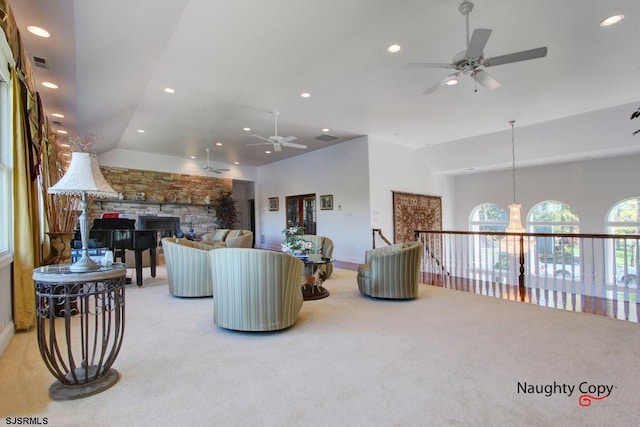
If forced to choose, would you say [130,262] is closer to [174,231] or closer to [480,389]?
[174,231]

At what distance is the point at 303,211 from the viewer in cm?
996

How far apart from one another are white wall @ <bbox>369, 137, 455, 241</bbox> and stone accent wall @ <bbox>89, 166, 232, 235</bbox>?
19.4ft

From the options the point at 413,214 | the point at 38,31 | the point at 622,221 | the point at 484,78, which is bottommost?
the point at 622,221

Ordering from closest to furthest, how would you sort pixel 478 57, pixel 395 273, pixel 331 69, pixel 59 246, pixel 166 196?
1. pixel 478 57
2. pixel 59 246
3. pixel 395 273
4. pixel 331 69
5. pixel 166 196

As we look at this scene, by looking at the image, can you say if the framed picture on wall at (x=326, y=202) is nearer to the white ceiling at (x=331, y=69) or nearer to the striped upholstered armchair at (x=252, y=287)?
the white ceiling at (x=331, y=69)

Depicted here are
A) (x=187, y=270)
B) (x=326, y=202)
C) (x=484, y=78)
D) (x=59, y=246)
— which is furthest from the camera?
(x=326, y=202)

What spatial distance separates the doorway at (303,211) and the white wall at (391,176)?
2221mm

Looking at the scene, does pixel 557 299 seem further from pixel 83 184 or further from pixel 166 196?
pixel 166 196

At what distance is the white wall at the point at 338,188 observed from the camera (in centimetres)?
800

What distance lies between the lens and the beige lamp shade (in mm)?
2141

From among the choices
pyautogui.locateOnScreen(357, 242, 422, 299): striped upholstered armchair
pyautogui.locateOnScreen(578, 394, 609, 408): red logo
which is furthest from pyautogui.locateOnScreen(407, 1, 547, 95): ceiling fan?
pyautogui.locateOnScreen(578, 394, 609, 408): red logo

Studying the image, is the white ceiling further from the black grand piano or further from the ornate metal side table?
the ornate metal side table

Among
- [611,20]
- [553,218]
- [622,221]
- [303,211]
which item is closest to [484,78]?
[611,20]

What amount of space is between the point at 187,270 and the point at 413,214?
6.66 m
